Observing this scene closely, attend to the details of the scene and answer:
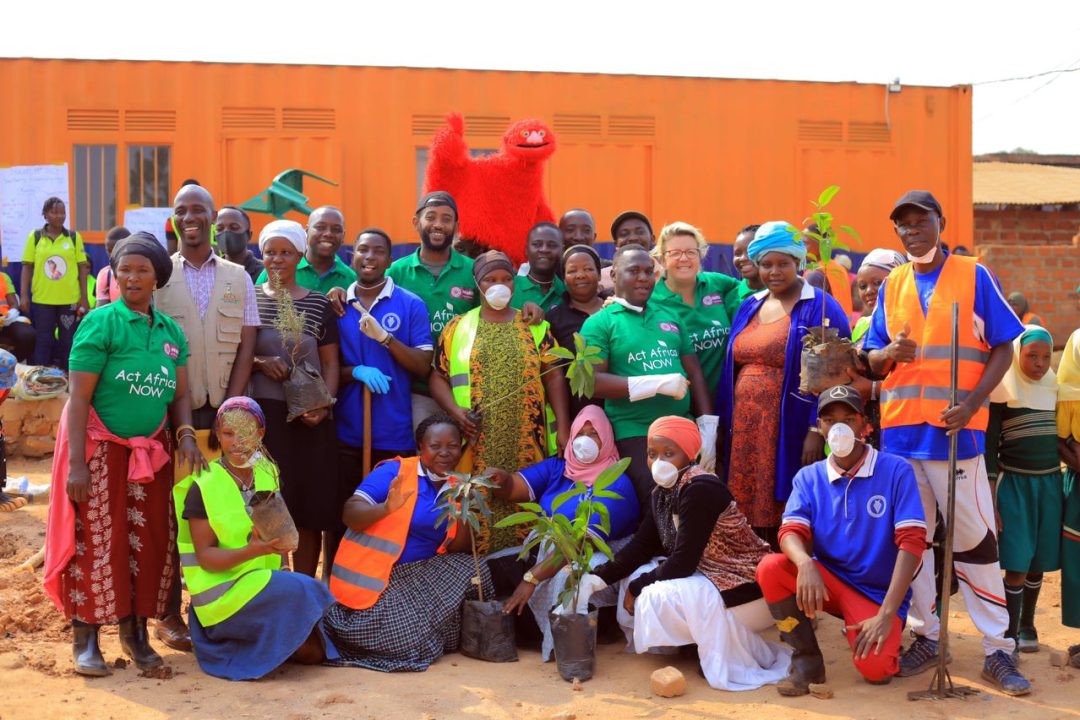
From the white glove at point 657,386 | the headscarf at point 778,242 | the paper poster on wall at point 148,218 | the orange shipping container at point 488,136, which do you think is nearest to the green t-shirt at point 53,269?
the paper poster on wall at point 148,218

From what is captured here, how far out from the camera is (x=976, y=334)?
4.83 meters

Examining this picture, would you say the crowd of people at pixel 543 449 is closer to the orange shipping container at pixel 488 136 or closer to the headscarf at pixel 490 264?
the headscarf at pixel 490 264

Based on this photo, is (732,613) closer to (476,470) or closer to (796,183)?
(476,470)

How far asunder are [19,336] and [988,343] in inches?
322

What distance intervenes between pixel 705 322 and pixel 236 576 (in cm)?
268

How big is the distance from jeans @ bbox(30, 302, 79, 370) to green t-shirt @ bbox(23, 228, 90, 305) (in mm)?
100

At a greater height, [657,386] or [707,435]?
[657,386]

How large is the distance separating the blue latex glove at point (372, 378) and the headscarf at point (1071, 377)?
3207 millimetres

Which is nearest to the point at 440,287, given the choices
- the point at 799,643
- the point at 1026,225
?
the point at 799,643

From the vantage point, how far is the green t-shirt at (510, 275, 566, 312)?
6.28 metres

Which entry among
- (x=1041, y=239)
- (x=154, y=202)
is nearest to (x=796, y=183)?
(x=1041, y=239)

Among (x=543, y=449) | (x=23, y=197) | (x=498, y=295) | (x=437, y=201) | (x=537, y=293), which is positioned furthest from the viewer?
(x=23, y=197)

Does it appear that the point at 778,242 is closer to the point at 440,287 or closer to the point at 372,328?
the point at 440,287

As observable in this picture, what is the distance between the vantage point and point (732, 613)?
5.06m
